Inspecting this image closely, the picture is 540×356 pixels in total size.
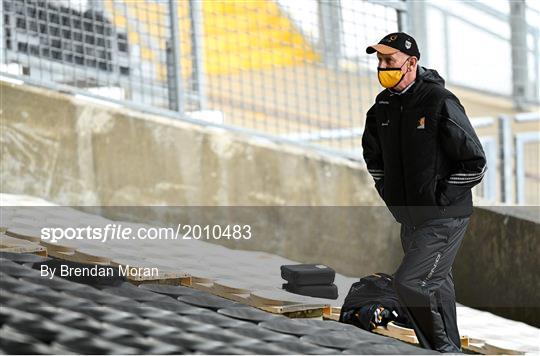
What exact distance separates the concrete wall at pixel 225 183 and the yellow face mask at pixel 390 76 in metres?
2.98

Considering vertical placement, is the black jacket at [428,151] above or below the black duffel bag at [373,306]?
above

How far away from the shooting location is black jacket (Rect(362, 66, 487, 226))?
614cm

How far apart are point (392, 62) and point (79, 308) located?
276 centimetres

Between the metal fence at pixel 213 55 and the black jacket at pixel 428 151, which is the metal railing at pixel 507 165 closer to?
the metal fence at pixel 213 55

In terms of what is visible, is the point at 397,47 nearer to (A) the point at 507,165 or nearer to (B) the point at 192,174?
(B) the point at 192,174

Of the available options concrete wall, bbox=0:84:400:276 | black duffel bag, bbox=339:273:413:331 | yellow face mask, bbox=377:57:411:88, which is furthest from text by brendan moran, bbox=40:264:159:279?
concrete wall, bbox=0:84:400:276

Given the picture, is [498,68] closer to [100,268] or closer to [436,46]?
[436,46]

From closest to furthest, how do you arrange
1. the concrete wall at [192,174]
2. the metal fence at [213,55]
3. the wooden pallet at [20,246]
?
the wooden pallet at [20,246] < the concrete wall at [192,174] < the metal fence at [213,55]

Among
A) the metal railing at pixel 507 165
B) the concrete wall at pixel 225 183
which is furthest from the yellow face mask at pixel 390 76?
the metal railing at pixel 507 165

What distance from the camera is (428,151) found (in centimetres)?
618

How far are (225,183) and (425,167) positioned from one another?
3.85 m

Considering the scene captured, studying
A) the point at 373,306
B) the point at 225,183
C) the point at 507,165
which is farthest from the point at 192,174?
the point at 373,306

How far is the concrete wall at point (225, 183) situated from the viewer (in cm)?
929

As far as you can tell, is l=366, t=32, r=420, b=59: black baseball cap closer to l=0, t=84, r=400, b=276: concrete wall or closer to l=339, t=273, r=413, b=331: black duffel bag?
l=339, t=273, r=413, b=331: black duffel bag
